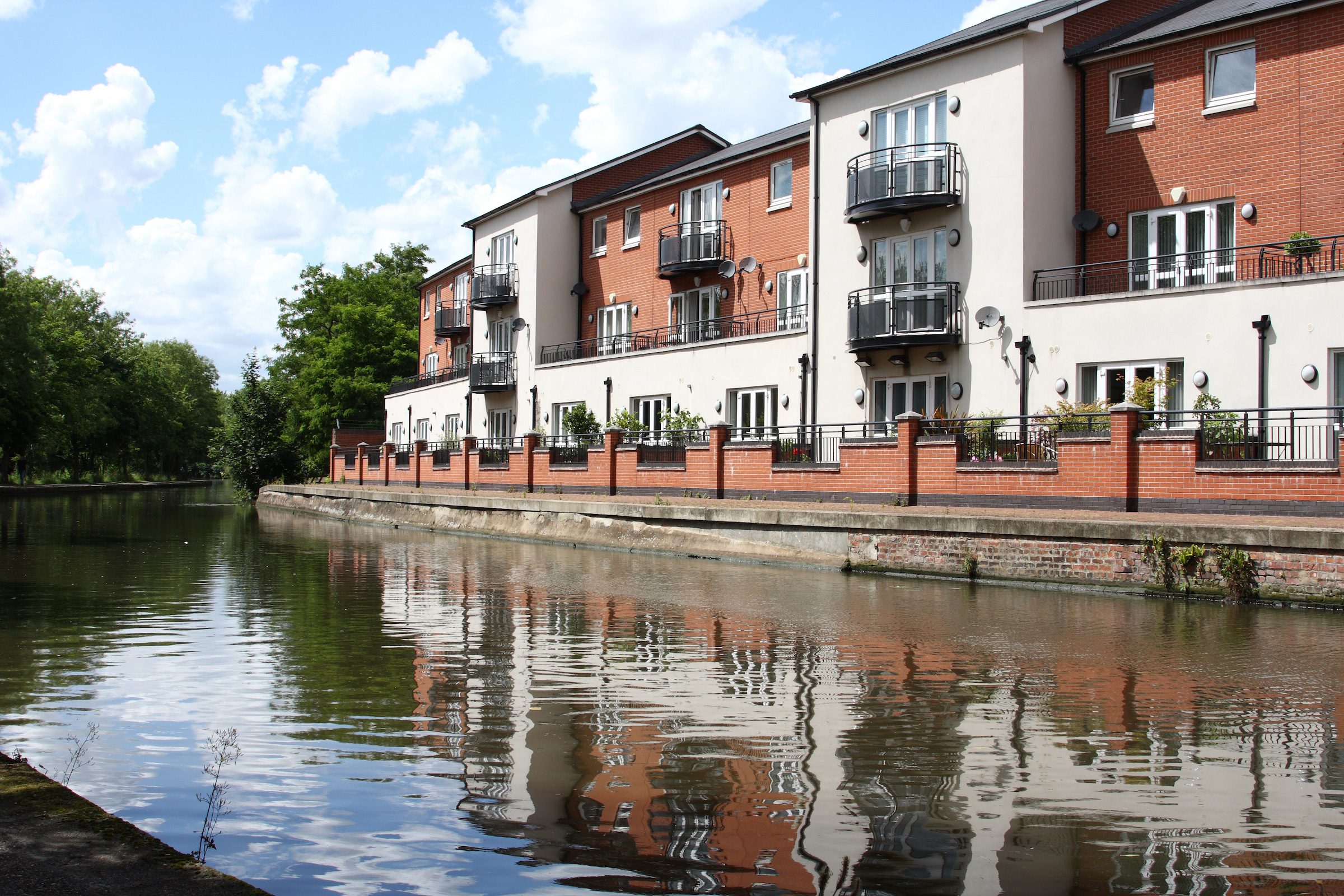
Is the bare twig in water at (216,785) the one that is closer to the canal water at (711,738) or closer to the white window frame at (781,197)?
the canal water at (711,738)

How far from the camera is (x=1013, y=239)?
22250mm

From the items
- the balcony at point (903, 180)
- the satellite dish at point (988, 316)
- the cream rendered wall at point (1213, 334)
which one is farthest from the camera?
the balcony at point (903, 180)

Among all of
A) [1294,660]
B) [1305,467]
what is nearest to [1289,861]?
[1294,660]

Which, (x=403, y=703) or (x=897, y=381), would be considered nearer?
(x=403, y=703)

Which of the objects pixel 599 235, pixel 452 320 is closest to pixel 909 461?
pixel 599 235

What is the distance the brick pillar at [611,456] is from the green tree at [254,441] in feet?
102

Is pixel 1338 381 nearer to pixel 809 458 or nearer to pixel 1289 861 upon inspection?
pixel 809 458

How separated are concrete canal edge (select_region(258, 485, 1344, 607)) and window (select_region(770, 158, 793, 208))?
35.2ft

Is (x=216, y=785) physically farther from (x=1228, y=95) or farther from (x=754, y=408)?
(x=754, y=408)

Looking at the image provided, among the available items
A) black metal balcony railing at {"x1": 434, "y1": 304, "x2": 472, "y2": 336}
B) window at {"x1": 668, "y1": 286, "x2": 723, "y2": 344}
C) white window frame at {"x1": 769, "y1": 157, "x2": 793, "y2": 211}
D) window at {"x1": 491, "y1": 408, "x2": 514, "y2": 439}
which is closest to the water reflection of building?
white window frame at {"x1": 769, "y1": 157, "x2": 793, "y2": 211}

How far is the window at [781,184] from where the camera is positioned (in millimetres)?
29828

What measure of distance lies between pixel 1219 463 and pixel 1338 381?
15.3 ft

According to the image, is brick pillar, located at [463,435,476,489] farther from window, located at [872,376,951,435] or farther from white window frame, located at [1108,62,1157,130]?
white window frame, located at [1108,62,1157,130]

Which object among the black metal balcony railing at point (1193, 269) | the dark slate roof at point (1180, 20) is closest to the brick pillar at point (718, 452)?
the black metal balcony railing at point (1193, 269)
